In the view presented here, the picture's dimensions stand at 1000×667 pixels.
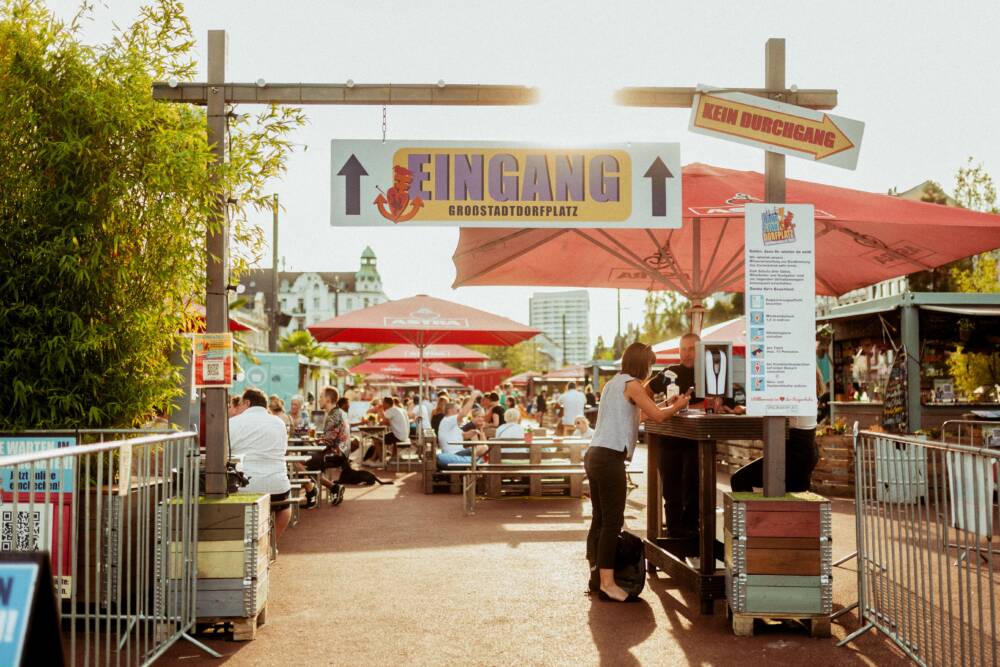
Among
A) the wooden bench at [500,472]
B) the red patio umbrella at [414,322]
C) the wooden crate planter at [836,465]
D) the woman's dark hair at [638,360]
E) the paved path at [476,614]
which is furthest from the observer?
the red patio umbrella at [414,322]

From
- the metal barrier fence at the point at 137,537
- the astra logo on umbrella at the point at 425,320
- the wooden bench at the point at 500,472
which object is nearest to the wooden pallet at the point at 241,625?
the metal barrier fence at the point at 137,537

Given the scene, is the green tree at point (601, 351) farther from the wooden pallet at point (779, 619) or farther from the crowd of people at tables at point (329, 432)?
the wooden pallet at point (779, 619)

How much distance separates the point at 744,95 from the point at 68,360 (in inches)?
178

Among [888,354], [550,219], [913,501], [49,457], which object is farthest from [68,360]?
[888,354]

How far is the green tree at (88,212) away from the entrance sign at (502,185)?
0.73 m

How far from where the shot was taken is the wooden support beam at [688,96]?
19.7 feet

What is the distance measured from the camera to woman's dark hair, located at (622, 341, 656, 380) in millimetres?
6551

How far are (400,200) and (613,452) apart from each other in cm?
233

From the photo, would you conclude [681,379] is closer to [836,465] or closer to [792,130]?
[792,130]

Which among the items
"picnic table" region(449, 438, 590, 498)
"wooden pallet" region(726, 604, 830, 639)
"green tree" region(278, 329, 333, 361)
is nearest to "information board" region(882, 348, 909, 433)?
"picnic table" region(449, 438, 590, 498)

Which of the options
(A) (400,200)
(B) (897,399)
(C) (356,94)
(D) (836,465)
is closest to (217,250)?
(A) (400,200)

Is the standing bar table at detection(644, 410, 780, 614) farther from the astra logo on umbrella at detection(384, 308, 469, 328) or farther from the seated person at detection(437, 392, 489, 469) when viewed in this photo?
the astra logo on umbrella at detection(384, 308, 469, 328)

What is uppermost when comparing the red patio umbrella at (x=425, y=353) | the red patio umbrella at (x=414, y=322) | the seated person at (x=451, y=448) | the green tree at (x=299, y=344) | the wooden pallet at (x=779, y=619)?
the green tree at (x=299, y=344)

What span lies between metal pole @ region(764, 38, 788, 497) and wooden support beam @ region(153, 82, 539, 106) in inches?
62.1
